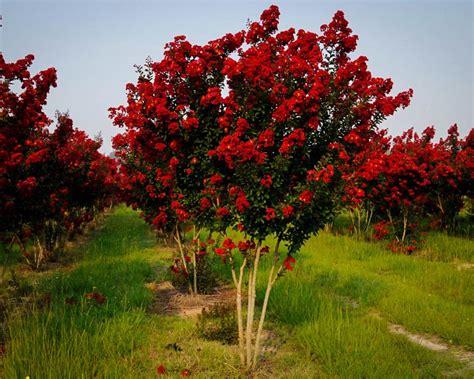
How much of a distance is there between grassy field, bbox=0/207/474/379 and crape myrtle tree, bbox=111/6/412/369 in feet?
2.85

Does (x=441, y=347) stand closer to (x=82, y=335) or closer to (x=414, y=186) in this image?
(x=82, y=335)

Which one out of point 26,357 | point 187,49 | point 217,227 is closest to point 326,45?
point 187,49

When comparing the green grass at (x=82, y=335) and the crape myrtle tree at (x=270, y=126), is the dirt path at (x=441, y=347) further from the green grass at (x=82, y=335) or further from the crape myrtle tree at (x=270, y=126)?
the green grass at (x=82, y=335)

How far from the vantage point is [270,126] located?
4551 millimetres

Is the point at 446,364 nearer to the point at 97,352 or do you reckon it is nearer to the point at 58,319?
the point at 97,352

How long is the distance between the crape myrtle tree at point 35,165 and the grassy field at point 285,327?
1585mm

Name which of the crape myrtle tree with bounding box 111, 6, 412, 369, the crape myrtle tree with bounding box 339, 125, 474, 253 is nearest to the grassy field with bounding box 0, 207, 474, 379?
the crape myrtle tree with bounding box 111, 6, 412, 369

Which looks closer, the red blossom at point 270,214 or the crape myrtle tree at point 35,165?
the red blossom at point 270,214

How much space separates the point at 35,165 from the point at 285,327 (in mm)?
6336

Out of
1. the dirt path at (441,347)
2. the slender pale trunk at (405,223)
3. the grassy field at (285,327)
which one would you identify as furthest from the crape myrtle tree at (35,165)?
the slender pale trunk at (405,223)

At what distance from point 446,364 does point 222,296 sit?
14.2 ft

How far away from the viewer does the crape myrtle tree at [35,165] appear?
293 inches

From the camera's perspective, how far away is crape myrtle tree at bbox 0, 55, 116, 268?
744cm

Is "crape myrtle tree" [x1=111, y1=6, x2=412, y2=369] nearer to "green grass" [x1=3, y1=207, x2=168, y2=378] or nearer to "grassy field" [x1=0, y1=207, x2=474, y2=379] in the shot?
"grassy field" [x1=0, y1=207, x2=474, y2=379]
